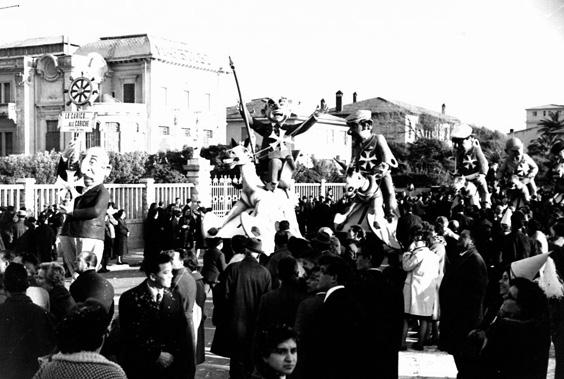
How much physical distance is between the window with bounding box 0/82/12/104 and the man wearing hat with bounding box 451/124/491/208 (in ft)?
148

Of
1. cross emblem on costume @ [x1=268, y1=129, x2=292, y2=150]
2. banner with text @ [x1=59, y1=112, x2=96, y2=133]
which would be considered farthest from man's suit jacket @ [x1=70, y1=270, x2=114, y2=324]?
banner with text @ [x1=59, y1=112, x2=96, y2=133]

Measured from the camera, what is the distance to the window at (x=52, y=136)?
51125mm

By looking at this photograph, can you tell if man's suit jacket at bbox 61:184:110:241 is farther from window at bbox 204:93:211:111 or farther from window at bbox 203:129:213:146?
window at bbox 204:93:211:111

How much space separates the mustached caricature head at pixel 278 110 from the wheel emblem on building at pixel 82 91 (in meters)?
4.52

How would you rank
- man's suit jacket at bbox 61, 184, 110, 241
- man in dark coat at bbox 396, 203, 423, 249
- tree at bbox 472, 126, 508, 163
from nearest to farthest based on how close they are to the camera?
man's suit jacket at bbox 61, 184, 110, 241 < man in dark coat at bbox 396, 203, 423, 249 < tree at bbox 472, 126, 508, 163

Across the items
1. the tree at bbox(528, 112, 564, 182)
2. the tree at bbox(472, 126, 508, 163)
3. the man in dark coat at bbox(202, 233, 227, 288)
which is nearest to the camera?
the man in dark coat at bbox(202, 233, 227, 288)

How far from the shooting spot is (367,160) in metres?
11.2

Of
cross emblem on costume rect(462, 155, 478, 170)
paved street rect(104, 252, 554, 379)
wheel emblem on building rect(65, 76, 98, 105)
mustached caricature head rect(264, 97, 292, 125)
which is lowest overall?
paved street rect(104, 252, 554, 379)

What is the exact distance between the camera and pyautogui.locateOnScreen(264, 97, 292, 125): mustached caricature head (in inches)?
489

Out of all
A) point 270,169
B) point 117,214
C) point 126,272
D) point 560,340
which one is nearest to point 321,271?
point 560,340

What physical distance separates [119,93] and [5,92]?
945 centimetres

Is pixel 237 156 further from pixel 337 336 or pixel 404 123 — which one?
pixel 404 123

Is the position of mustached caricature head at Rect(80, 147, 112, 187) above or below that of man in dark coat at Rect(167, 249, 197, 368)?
above

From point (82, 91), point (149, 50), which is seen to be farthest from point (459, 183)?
point (149, 50)
